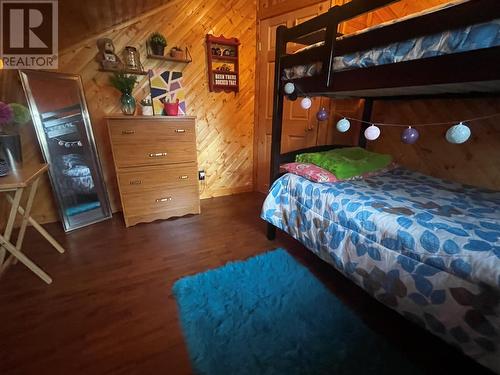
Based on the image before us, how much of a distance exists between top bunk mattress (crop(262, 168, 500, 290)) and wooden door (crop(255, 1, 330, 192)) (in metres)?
1.03

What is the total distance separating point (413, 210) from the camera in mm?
1191

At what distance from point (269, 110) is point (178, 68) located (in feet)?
3.71

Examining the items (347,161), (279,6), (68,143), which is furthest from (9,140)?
(279,6)

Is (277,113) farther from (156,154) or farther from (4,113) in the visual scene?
(4,113)

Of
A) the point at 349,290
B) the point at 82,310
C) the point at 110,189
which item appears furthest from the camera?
the point at 110,189

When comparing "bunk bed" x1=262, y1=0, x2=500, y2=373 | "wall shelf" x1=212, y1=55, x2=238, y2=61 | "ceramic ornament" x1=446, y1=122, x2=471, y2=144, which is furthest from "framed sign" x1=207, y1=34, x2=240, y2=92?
"ceramic ornament" x1=446, y1=122, x2=471, y2=144

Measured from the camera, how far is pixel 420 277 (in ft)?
3.22

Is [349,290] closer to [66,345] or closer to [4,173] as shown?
[66,345]

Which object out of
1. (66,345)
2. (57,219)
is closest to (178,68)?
(57,219)

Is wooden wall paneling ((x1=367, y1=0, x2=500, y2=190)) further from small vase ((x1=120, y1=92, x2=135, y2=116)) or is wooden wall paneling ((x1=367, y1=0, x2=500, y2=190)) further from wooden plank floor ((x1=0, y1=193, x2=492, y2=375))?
small vase ((x1=120, y1=92, x2=135, y2=116))

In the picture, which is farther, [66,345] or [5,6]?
[5,6]

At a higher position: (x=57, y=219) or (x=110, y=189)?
(x=110, y=189)

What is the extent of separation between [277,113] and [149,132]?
1.18 metres

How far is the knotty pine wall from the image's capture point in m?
2.21
